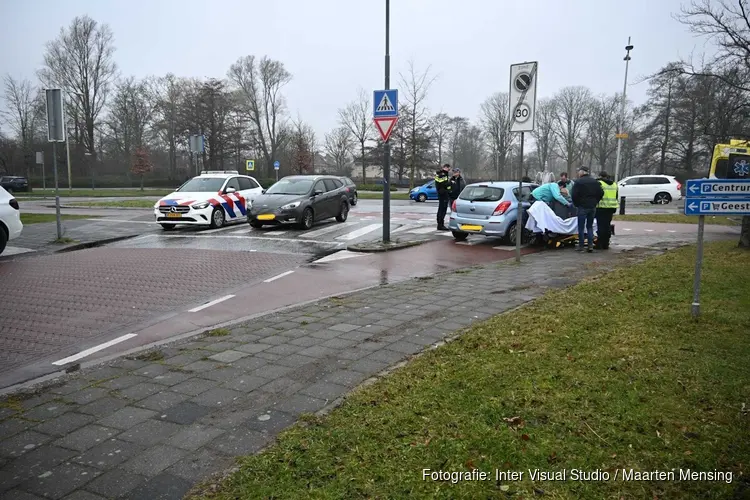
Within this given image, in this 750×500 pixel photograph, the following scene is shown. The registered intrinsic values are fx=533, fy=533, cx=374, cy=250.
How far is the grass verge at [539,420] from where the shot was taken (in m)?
2.71

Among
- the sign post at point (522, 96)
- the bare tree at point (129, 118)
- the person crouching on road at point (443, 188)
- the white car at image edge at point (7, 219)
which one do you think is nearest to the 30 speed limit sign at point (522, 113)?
the sign post at point (522, 96)

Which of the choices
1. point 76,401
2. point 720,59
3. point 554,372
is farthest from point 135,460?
point 720,59

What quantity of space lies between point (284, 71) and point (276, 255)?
5683 centimetres

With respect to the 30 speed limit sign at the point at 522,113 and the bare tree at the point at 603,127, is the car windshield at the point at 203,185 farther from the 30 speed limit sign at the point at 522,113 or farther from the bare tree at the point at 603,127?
the bare tree at the point at 603,127

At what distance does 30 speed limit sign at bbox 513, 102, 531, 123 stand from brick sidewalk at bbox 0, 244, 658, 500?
4.36 metres

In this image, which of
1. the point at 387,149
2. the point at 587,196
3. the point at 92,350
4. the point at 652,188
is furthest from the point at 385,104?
the point at 652,188

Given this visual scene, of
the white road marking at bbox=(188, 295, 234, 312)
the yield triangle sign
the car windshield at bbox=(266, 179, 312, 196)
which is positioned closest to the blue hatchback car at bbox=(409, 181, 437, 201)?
the car windshield at bbox=(266, 179, 312, 196)

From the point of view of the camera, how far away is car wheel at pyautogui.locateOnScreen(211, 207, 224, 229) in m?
15.9

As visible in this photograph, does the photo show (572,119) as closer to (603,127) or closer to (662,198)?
(603,127)

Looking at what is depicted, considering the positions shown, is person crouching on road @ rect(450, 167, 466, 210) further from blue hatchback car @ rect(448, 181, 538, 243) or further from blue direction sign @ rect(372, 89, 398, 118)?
blue direction sign @ rect(372, 89, 398, 118)

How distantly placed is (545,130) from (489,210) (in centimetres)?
6619

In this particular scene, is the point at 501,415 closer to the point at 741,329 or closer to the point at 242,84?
the point at 741,329

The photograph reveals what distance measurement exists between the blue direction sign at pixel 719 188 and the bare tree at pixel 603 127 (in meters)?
69.9

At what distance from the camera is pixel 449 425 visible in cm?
330
